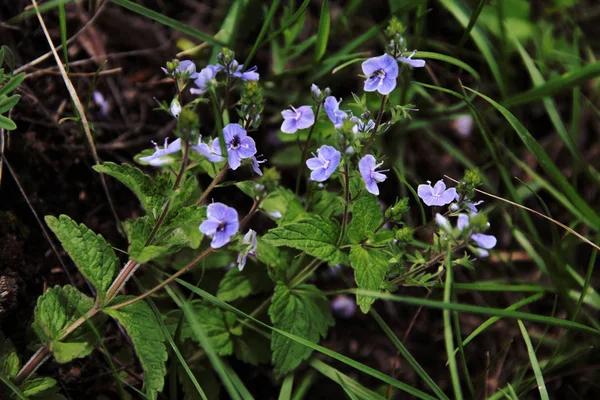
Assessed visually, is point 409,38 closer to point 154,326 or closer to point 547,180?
point 547,180

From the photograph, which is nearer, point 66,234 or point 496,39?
point 66,234

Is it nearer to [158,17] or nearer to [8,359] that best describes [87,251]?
[8,359]

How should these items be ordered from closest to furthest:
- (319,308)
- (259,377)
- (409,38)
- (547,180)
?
(319,308)
(259,377)
(409,38)
(547,180)

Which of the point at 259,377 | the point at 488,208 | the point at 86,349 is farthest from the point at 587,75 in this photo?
the point at 86,349

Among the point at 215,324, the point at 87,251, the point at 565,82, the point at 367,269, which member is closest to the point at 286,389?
the point at 215,324

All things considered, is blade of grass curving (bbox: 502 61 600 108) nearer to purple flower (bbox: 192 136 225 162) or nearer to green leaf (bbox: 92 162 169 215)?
purple flower (bbox: 192 136 225 162)

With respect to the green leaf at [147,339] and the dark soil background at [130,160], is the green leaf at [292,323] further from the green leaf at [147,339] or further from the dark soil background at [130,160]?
the green leaf at [147,339]
